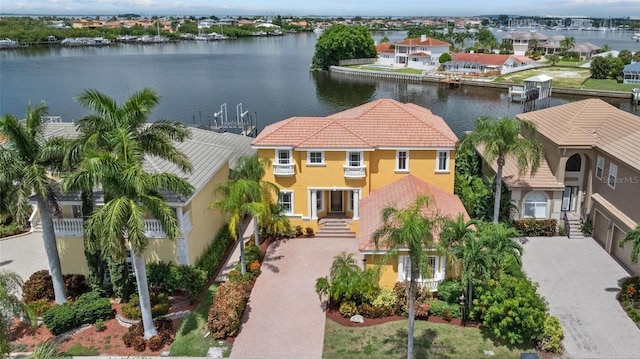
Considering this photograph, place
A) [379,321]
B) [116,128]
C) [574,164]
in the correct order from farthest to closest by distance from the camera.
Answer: [574,164] → [379,321] → [116,128]

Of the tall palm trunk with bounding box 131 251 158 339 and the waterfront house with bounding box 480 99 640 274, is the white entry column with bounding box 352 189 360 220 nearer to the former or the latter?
the waterfront house with bounding box 480 99 640 274

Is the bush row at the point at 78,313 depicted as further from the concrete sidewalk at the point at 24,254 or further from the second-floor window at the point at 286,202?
the second-floor window at the point at 286,202

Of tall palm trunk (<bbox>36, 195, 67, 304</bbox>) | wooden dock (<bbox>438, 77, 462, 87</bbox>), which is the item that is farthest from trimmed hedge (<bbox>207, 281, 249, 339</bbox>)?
wooden dock (<bbox>438, 77, 462, 87</bbox>)

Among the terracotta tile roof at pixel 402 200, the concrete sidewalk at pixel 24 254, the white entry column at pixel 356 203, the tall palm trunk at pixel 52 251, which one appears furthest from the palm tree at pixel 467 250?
the concrete sidewalk at pixel 24 254

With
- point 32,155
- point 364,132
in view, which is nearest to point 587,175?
point 364,132

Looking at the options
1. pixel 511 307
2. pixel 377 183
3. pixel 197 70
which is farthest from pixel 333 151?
pixel 197 70

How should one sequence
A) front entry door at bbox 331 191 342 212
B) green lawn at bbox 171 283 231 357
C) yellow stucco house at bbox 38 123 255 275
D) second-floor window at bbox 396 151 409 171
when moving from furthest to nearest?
front entry door at bbox 331 191 342 212 < second-floor window at bbox 396 151 409 171 < yellow stucco house at bbox 38 123 255 275 < green lawn at bbox 171 283 231 357

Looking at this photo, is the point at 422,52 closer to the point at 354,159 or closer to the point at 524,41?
the point at 524,41
